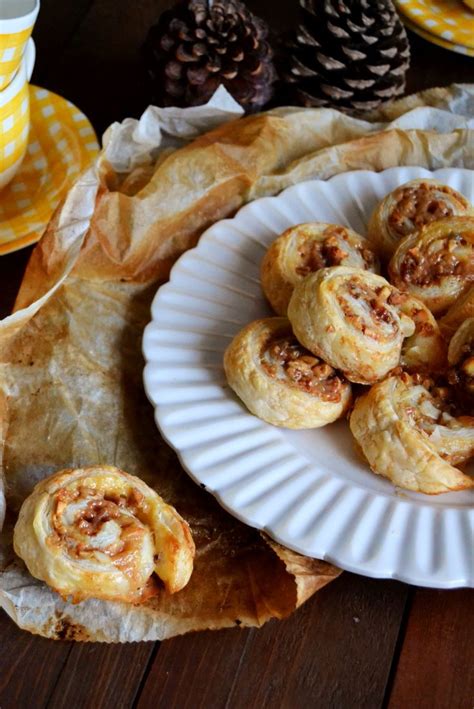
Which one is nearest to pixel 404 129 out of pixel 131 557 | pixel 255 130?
pixel 255 130

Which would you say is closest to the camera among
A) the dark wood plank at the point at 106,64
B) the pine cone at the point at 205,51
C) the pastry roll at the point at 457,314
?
the pastry roll at the point at 457,314

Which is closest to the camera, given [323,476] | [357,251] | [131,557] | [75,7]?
[131,557]

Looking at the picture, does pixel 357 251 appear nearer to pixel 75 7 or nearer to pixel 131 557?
pixel 131 557

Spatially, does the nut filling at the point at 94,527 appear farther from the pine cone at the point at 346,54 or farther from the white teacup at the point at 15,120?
the pine cone at the point at 346,54

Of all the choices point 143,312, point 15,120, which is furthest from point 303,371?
point 15,120

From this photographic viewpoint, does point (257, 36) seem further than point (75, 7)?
No

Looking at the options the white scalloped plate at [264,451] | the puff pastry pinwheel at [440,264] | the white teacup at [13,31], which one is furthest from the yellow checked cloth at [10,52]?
the puff pastry pinwheel at [440,264]

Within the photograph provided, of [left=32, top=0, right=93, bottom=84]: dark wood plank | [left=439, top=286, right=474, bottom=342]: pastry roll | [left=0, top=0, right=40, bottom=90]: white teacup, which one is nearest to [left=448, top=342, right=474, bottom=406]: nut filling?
[left=439, top=286, right=474, bottom=342]: pastry roll

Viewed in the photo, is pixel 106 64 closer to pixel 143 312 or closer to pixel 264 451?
pixel 143 312
